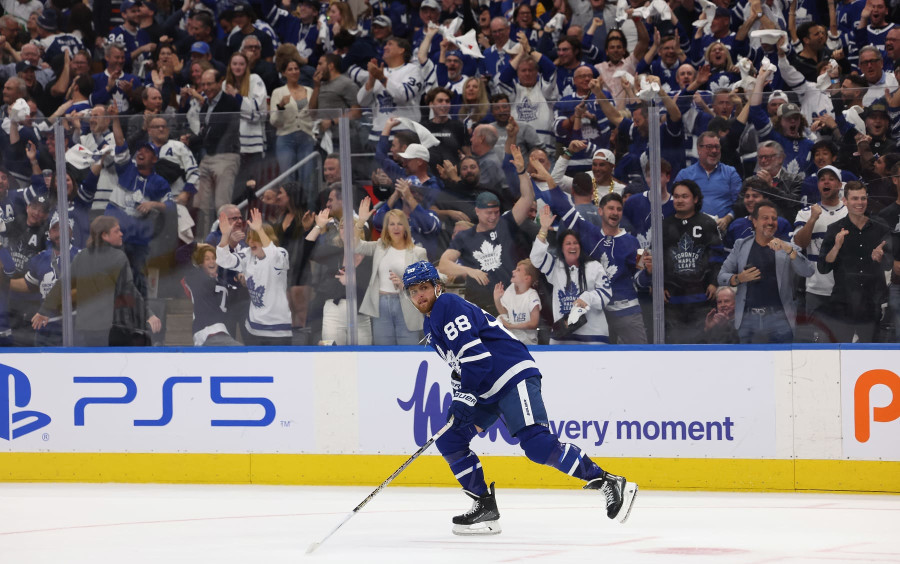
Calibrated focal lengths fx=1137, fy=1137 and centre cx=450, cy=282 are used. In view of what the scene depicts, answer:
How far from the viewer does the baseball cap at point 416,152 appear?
6793mm

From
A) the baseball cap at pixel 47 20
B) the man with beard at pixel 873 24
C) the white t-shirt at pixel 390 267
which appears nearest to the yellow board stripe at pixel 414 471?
the white t-shirt at pixel 390 267

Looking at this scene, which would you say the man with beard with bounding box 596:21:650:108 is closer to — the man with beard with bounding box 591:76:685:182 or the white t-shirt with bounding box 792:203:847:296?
the man with beard with bounding box 591:76:685:182

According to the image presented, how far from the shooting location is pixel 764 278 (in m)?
6.51

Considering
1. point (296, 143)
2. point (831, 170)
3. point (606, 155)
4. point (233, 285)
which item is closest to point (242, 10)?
point (296, 143)

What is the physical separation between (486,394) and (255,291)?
8.05 feet

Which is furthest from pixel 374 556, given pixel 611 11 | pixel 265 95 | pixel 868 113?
pixel 611 11

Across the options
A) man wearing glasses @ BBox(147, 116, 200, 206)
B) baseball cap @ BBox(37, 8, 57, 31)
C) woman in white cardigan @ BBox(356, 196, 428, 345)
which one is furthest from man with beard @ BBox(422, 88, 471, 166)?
baseball cap @ BBox(37, 8, 57, 31)

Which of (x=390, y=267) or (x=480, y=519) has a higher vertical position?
(x=390, y=267)

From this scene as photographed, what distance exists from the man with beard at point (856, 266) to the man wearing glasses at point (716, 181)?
562 mm

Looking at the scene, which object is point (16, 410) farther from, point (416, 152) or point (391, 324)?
point (416, 152)

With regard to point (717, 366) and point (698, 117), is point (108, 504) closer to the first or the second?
point (717, 366)

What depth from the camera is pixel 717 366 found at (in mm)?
6520

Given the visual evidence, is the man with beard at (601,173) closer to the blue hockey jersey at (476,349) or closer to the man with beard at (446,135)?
the man with beard at (446,135)

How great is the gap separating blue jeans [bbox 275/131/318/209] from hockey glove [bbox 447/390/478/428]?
2286 mm
